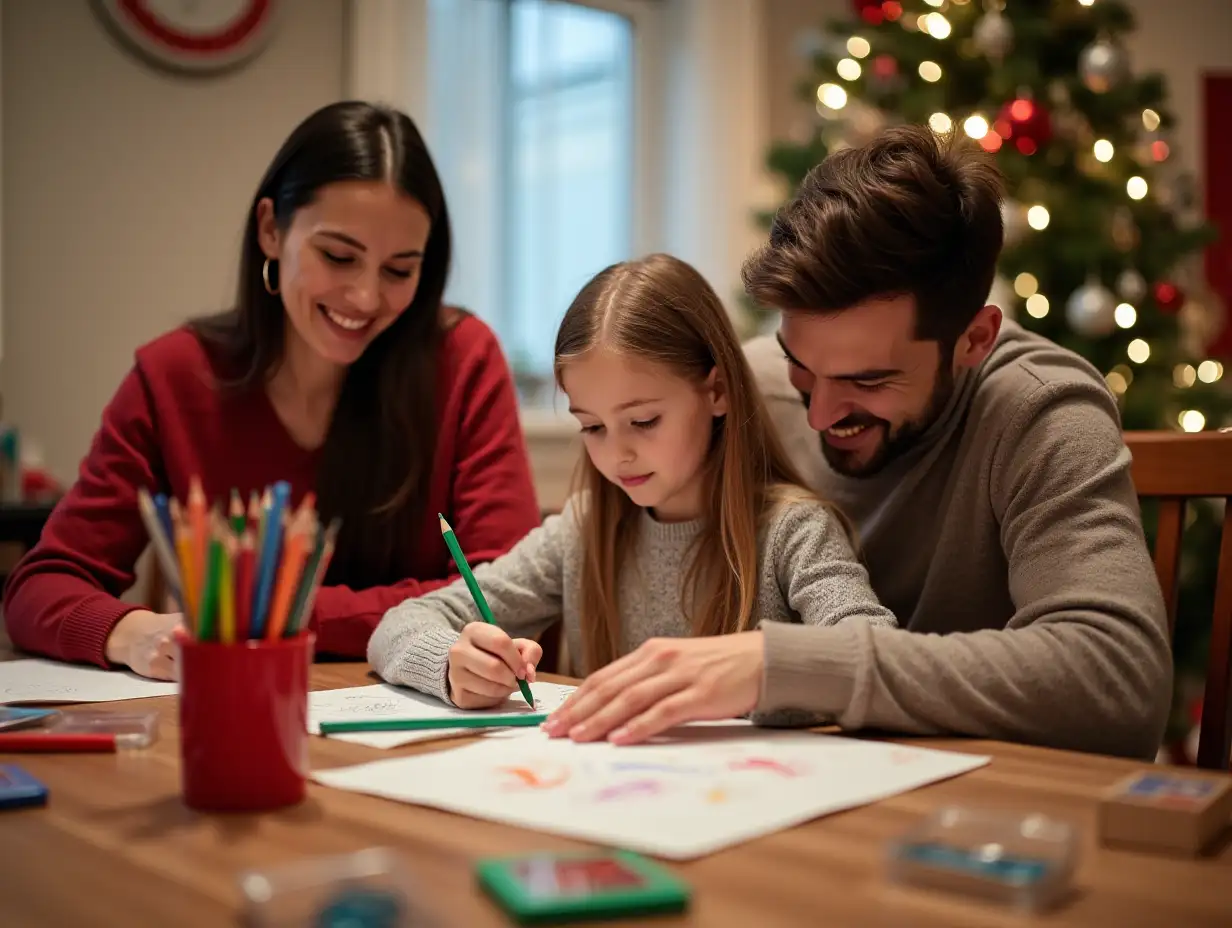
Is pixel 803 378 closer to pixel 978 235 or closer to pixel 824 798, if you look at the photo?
pixel 978 235

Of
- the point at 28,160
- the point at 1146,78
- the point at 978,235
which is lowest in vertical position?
the point at 978,235

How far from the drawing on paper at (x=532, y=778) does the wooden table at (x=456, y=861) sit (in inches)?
2.7

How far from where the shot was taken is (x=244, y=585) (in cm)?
78

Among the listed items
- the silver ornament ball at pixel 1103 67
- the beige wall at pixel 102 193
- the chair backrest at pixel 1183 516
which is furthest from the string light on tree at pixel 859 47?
the chair backrest at pixel 1183 516

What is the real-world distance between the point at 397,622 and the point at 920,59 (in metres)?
2.53

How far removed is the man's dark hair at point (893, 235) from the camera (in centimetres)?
122

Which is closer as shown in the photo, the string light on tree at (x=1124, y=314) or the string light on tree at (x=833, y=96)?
the string light on tree at (x=1124, y=314)

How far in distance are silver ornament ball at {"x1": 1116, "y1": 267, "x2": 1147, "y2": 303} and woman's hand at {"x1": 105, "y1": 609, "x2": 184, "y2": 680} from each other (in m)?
2.54

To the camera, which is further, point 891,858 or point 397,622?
point 397,622

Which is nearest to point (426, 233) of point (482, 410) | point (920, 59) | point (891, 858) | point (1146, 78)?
point (482, 410)

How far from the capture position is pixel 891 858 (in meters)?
0.64

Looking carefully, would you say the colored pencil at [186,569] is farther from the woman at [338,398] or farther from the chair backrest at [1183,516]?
the chair backrest at [1183,516]

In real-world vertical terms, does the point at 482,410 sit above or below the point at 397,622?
above

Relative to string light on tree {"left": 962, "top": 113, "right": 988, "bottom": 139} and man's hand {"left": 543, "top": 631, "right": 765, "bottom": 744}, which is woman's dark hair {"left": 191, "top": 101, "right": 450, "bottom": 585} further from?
string light on tree {"left": 962, "top": 113, "right": 988, "bottom": 139}
